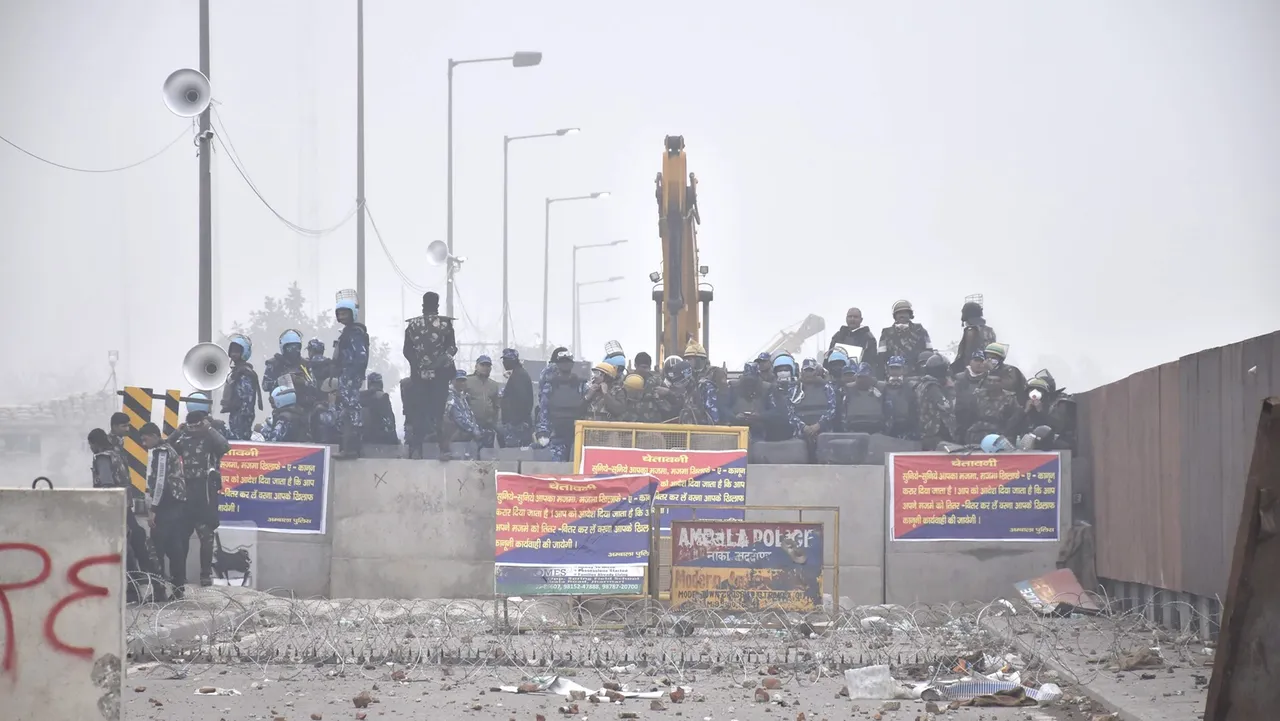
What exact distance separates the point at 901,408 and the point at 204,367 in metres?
8.63

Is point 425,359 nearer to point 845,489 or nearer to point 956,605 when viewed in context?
point 845,489

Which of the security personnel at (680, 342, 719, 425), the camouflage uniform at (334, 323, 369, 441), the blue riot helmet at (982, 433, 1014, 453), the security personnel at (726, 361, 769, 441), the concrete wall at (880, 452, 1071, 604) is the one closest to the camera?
the concrete wall at (880, 452, 1071, 604)

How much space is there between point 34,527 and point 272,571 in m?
10.5

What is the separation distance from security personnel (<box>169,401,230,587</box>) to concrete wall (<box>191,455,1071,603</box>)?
0.93 metres

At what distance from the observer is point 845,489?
17172 mm

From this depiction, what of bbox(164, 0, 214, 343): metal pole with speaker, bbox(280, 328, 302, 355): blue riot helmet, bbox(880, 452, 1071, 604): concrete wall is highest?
bbox(164, 0, 214, 343): metal pole with speaker

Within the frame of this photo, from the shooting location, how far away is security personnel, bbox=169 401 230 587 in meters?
16.0

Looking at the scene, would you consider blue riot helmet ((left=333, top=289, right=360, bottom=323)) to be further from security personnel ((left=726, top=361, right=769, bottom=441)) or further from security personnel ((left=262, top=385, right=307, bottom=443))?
security personnel ((left=726, top=361, right=769, bottom=441))

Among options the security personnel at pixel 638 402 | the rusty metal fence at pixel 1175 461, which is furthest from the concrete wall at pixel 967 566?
the security personnel at pixel 638 402

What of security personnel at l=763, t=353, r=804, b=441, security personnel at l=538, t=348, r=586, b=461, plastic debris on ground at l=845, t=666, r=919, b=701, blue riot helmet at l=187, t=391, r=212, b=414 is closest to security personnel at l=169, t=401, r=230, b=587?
blue riot helmet at l=187, t=391, r=212, b=414

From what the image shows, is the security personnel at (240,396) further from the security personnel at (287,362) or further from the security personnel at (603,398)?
the security personnel at (603,398)

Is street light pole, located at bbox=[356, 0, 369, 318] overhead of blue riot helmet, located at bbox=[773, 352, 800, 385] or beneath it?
overhead

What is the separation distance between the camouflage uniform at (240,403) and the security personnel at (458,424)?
2333 millimetres

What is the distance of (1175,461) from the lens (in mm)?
13727
